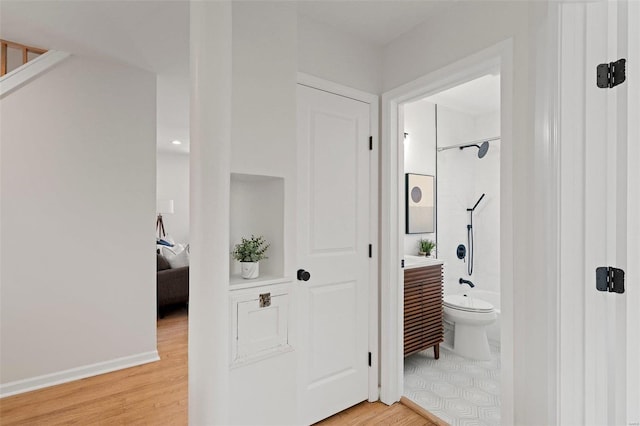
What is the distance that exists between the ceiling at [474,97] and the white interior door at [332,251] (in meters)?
1.45

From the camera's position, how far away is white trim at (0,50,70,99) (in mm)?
2344

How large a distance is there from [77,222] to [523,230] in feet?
9.99

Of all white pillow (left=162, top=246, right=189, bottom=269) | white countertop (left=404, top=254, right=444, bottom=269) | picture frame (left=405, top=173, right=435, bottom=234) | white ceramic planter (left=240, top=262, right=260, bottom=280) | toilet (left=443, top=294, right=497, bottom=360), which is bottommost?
toilet (left=443, top=294, right=497, bottom=360)

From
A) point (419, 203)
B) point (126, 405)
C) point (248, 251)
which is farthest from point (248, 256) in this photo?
point (419, 203)

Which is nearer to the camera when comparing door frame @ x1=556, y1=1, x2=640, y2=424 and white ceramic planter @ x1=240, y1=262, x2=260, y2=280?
door frame @ x1=556, y1=1, x2=640, y2=424

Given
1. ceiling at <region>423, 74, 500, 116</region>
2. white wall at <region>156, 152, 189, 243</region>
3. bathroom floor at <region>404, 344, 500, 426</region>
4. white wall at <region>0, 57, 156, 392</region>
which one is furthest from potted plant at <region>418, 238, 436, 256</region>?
white wall at <region>156, 152, 189, 243</region>

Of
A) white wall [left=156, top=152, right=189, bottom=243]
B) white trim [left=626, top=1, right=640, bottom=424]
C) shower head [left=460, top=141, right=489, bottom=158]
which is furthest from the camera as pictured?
white wall [left=156, top=152, right=189, bottom=243]

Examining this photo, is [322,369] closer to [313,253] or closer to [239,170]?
[313,253]

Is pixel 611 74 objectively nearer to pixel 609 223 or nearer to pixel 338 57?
pixel 609 223

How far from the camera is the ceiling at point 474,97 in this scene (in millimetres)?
3092

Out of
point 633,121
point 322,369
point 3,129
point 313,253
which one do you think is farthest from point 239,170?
point 3,129

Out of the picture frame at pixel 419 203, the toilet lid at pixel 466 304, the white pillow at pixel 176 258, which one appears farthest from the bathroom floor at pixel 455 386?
the white pillow at pixel 176 258

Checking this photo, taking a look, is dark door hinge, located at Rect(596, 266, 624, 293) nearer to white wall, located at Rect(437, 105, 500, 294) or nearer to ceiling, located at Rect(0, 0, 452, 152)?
ceiling, located at Rect(0, 0, 452, 152)

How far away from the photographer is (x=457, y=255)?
367cm
